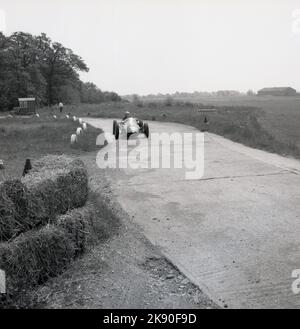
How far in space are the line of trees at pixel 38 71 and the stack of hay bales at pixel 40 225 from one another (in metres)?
51.9

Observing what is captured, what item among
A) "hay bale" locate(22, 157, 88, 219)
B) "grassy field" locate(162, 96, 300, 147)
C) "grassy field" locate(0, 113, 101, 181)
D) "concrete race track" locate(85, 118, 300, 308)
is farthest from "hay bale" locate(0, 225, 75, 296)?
"grassy field" locate(162, 96, 300, 147)

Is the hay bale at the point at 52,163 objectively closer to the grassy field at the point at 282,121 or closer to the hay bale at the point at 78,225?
the hay bale at the point at 78,225

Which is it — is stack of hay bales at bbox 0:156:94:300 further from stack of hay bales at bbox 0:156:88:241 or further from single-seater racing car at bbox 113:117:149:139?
single-seater racing car at bbox 113:117:149:139

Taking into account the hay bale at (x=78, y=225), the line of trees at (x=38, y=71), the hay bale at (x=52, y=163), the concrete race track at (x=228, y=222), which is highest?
the line of trees at (x=38, y=71)

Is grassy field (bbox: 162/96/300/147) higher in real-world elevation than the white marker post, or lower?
higher

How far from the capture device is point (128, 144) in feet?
56.6

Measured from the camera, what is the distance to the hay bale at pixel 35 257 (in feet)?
15.1

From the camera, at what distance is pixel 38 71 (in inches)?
2382

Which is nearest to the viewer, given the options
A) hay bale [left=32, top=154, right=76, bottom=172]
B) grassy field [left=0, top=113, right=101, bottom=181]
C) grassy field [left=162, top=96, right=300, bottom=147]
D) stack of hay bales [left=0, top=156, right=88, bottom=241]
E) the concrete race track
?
stack of hay bales [left=0, top=156, right=88, bottom=241]

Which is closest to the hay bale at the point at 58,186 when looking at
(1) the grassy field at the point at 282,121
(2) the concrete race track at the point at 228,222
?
(2) the concrete race track at the point at 228,222

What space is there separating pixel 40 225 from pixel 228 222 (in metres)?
3.44

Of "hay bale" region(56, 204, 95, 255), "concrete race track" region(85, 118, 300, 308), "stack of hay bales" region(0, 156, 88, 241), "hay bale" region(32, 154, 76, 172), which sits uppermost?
"hay bale" region(32, 154, 76, 172)

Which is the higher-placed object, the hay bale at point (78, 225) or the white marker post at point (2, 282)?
the hay bale at point (78, 225)

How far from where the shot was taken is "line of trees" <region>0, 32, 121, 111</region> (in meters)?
55.0
